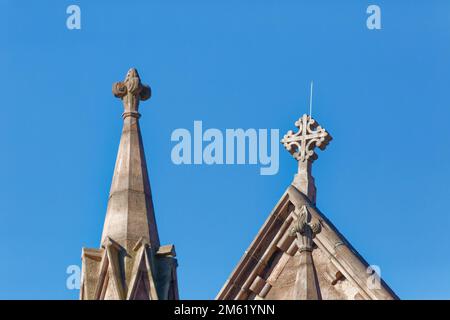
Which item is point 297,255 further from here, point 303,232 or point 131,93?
point 131,93

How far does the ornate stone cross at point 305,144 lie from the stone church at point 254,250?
0.06 feet

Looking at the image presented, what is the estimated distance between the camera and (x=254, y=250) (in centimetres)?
7219

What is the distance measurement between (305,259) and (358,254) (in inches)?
170

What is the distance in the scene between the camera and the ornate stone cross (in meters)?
72.8

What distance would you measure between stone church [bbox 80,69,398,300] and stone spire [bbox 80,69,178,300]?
0.02 metres

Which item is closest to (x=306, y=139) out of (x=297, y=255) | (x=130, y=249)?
(x=297, y=255)

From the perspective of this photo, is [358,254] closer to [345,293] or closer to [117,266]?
[345,293]

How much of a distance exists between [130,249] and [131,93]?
342 cm

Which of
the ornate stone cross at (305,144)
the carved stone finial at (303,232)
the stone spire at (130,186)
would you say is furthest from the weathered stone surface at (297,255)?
the stone spire at (130,186)

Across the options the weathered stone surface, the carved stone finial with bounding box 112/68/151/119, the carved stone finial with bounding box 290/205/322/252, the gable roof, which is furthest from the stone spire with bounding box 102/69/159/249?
the gable roof

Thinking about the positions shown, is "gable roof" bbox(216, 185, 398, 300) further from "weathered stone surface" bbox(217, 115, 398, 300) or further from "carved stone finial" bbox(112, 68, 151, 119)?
"carved stone finial" bbox(112, 68, 151, 119)
